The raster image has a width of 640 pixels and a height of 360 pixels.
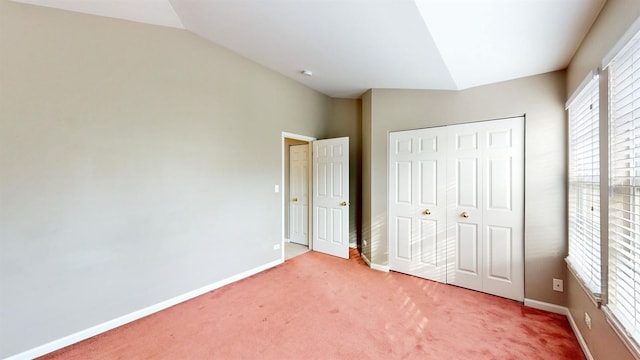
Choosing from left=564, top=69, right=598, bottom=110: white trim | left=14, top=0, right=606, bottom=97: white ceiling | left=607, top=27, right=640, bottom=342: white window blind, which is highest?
left=14, top=0, right=606, bottom=97: white ceiling

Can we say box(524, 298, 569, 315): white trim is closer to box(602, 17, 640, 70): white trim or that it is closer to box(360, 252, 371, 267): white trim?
box(360, 252, 371, 267): white trim

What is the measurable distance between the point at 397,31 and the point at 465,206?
2.12 meters

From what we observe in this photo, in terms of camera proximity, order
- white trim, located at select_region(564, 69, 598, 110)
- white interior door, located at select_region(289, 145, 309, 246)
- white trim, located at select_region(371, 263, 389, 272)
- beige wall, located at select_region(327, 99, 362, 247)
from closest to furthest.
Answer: white trim, located at select_region(564, 69, 598, 110)
white trim, located at select_region(371, 263, 389, 272)
beige wall, located at select_region(327, 99, 362, 247)
white interior door, located at select_region(289, 145, 309, 246)

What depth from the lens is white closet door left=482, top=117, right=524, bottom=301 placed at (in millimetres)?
2592

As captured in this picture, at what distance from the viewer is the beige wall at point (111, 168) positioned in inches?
70.6

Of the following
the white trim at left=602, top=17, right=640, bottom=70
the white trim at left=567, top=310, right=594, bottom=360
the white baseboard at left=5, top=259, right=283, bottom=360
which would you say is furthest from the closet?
the white baseboard at left=5, top=259, right=283, bottom=360

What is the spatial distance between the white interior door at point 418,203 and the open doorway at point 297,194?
1606 millimetres

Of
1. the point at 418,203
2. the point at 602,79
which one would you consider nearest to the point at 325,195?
the point at 418,203

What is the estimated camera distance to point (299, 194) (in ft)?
15.6

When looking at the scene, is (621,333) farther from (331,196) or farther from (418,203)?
(331,196)

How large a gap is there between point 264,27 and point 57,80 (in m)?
1.76

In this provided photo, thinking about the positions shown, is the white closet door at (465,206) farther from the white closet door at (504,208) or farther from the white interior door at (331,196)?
the white interior door at (331,196)

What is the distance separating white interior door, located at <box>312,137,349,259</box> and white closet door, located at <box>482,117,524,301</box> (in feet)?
6.24

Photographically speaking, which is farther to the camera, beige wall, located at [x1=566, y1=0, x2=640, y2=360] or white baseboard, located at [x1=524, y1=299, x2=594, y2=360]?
white baseboard, located at [x1=524, y1=299, x2=594, y2=360]
